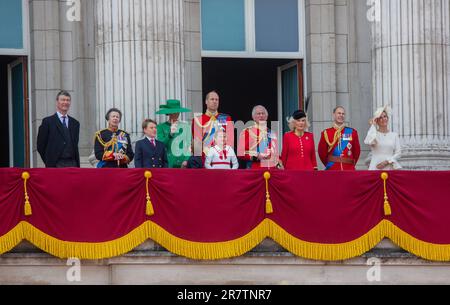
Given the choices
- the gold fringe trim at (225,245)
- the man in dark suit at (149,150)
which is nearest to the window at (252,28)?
the man in dark suit at (149,150)

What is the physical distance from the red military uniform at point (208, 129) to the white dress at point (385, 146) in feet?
7.94

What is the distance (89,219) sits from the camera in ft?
79.2

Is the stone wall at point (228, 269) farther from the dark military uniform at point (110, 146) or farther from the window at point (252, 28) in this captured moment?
the window at point (252, 28)

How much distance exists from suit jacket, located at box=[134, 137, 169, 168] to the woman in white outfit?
371cm

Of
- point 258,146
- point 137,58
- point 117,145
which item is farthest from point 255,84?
point 117,145

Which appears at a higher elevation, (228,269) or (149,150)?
(149,150)

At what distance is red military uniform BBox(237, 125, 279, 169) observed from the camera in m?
26.2

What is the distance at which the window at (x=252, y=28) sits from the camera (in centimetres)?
3169

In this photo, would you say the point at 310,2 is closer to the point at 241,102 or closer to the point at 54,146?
the point at 241,102

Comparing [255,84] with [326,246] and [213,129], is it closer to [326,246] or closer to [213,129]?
[213,129]

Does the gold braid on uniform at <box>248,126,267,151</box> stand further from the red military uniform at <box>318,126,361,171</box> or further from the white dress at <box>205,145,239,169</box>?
the red military uniform at <box>318,126,361,171</box>

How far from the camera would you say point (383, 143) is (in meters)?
26.8

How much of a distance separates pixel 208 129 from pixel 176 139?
0.56m

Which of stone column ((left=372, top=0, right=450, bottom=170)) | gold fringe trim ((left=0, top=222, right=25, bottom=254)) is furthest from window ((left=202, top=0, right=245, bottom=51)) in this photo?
gold fringe trim ((left=0, top=222, right=25, bottom=254))
